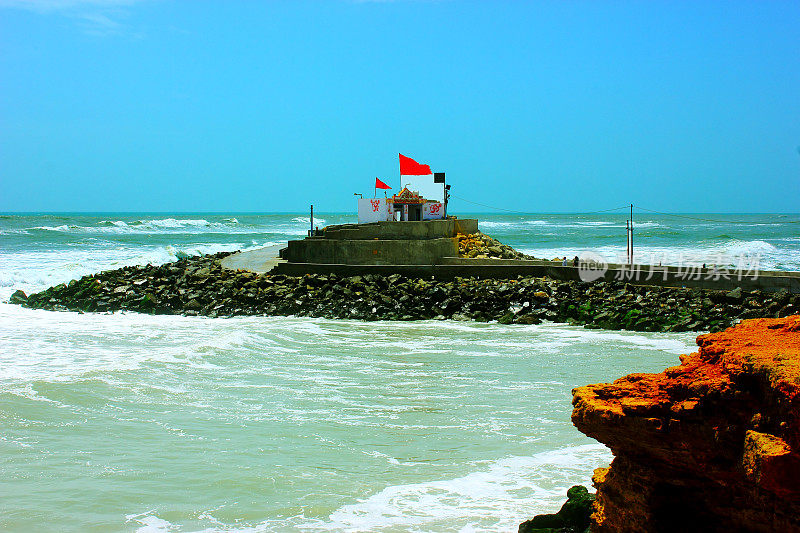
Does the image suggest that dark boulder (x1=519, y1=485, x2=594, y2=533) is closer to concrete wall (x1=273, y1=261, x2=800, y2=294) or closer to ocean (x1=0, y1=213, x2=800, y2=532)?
ocean (x1=0, y1=213, x2=800, y2=532)

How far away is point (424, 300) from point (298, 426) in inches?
424

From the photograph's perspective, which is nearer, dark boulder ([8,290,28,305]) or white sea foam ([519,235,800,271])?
dark boulder ([8,290,28,305])

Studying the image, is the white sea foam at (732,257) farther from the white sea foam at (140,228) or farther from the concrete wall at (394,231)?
the white sea foam at (140,228)

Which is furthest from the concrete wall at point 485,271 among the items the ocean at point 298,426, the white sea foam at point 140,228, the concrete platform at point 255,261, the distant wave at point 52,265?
the white sea foam at point 140,228

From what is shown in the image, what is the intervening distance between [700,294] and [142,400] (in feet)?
46.0

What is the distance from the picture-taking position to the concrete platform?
79.5ft

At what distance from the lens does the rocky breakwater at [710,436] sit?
2.82 m

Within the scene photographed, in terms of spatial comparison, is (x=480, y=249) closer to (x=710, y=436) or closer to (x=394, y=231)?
(x=394, y=231)

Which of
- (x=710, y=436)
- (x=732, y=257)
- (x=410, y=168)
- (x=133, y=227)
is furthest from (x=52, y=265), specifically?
(x=133, y=227)

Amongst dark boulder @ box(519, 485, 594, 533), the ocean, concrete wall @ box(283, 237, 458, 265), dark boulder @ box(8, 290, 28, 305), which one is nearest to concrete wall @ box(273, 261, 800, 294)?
concrete wall @ box(283, 237, 458, 265)

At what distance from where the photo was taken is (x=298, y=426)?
7840 mm

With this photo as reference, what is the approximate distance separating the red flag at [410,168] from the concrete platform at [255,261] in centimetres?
694

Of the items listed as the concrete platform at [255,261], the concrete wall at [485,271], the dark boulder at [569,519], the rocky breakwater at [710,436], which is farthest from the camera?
Answer: the concrete platform at [255,261]

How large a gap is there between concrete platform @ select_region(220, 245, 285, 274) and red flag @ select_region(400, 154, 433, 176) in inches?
273
